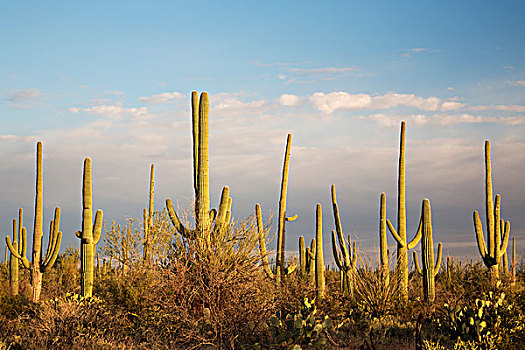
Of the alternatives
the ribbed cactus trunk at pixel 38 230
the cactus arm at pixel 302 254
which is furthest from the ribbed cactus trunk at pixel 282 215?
the ribbed cactus trunk at pixel 38 230

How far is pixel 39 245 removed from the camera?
2212 cm

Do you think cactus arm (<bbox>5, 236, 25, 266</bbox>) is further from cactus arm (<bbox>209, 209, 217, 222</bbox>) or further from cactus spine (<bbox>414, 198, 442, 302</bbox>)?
cactus spine (<bbox>414, 198, 442, 302</bbox>)

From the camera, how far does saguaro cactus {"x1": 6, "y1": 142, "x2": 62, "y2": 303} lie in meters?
21.4

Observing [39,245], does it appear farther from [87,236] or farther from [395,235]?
[395,235]

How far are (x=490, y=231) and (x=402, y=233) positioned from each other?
5330 mm

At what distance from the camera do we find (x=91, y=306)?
14047 millimetres

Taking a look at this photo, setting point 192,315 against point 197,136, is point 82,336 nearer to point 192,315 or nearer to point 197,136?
point 192,315

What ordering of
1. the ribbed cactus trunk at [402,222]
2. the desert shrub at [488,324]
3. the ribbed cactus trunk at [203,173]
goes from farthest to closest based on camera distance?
the ribbed cactus trunk at [402,222]
the ribbed cactus trunk at [203,173]
the desert shrub at [488,324]

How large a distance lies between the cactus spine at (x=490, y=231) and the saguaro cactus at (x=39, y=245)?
16.4 meters

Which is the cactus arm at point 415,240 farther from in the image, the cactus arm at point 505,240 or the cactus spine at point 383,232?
the cactus arm at point 505,240

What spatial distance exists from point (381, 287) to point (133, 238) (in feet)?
33.8

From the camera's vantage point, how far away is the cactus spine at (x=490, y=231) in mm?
21969

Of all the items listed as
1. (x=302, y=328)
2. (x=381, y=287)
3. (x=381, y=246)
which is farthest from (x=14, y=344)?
(x=381, y=246)

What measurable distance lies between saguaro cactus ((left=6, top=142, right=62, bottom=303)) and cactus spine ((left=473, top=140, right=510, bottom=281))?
16371mm
